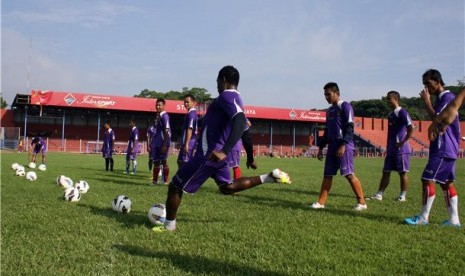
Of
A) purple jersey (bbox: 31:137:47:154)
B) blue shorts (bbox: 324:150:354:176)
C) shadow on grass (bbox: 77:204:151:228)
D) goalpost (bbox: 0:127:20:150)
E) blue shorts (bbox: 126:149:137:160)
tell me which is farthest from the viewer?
goalpost (bbox: 0:127:20:150)

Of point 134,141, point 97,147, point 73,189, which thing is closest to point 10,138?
point 97,147

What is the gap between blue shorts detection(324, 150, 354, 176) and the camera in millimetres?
7383

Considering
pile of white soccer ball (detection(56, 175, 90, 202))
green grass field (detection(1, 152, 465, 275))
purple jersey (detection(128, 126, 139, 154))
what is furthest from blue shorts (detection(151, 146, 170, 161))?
purple jersey (detection(128, 126, 139, 154))

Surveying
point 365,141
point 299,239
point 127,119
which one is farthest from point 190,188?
point 365,141

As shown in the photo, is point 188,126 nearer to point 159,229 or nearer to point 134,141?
point 159,229

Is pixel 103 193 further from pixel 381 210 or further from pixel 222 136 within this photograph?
pixel 381 210

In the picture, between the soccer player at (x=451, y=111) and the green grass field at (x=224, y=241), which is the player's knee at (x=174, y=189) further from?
the soccer player at (x=451, y=111)

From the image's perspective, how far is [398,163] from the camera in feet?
29.9

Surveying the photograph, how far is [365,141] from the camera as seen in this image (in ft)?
204

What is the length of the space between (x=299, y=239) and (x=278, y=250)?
22.4 inches

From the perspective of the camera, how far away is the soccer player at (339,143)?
7277mm

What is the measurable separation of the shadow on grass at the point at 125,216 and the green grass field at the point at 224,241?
0.04ft

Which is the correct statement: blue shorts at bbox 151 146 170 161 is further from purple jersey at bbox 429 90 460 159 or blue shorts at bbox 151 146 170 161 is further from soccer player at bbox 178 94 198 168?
purple jersey at bbox 429 90 460 159

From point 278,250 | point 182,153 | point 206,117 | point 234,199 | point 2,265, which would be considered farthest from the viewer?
point 182,153
